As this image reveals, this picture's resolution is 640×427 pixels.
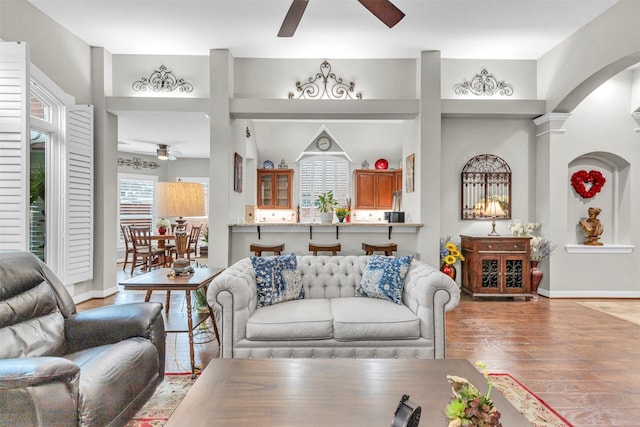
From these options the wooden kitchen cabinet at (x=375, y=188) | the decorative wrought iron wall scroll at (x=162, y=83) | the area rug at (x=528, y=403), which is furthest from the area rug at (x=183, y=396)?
the wooden kitchen cabinet at (x=375, y=188)

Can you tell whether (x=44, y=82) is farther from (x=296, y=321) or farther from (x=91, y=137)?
(x=296, y=321)

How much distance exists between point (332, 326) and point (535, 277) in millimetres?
3855

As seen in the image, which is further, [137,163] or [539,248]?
[137,163]

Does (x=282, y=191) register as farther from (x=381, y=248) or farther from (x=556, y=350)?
(x=556, y=350)

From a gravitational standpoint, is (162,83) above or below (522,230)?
above

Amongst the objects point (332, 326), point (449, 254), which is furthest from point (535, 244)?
point (332, 326)

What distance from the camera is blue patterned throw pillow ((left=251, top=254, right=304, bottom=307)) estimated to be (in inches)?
113

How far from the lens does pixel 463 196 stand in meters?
5.44

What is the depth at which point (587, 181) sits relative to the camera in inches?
210

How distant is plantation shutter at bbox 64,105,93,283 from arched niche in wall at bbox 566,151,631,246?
6872 mm

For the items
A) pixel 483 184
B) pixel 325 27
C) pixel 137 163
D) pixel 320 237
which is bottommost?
pixel 320 237

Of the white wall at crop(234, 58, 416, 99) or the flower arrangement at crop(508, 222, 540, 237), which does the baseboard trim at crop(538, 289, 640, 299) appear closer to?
the flower arrangement at crop(508, 222, 540, 237)

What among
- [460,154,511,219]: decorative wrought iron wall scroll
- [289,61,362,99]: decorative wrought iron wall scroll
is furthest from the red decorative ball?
[289,61,362,99]: decorative wrought iron wall scroll

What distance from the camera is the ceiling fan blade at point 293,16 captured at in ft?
8.04
